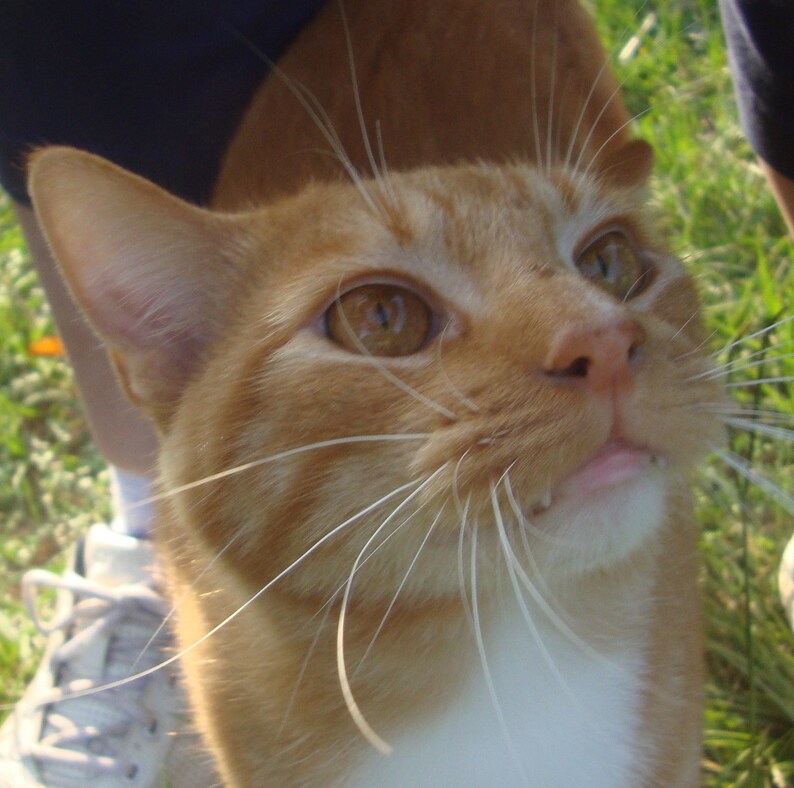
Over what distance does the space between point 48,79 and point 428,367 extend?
1412mm

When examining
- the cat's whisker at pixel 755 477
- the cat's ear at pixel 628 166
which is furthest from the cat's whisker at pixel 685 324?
the cat's ear at pixel 628 166

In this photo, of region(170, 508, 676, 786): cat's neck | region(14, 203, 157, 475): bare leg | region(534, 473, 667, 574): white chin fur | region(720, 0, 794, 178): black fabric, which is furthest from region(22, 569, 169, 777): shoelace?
region(720, 0, 794, 178): black fabric

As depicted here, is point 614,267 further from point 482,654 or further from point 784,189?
point 784,189

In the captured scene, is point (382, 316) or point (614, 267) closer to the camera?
point (382, 316)

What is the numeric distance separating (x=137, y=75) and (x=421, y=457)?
1507 millimetres

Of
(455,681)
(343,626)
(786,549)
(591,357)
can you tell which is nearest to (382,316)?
(591,357)

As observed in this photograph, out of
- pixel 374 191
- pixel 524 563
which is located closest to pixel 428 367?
pixel 524 563

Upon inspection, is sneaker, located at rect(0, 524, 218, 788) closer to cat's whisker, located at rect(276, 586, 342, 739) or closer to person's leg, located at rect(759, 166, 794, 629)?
cat's whisker, located at rect(276, 586, 342, 739)

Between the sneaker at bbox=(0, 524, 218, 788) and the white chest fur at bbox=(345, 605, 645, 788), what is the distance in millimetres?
798

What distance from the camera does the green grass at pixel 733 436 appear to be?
2230 mm

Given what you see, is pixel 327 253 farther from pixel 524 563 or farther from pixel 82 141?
pixel 82 141

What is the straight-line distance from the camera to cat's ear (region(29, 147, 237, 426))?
139 centimetres

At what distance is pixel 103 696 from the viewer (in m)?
2.35

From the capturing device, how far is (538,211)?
157cm
